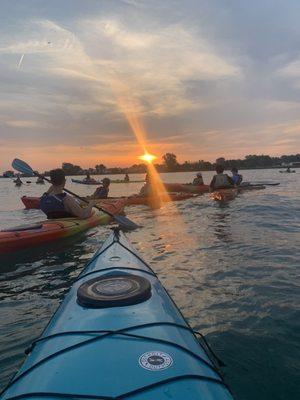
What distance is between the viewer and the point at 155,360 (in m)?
2.59

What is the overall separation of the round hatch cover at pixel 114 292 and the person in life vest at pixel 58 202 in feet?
17.7

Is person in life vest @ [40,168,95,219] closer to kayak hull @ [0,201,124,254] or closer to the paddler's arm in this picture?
the paddler's arm

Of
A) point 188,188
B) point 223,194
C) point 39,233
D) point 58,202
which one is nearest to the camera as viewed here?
point 39,233

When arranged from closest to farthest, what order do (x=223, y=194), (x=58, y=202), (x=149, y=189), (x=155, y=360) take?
(x=155, y=360), (x=58, y=202), (x=223, y=194), (x=149, y=189)

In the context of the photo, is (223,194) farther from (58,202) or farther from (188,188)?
(58,202)

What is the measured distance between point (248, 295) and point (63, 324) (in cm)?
378

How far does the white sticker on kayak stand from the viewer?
250cm

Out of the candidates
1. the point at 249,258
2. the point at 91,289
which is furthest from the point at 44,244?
the point at 91,289

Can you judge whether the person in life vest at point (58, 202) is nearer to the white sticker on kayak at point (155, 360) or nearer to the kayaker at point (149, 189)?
the white sticker on kayak at point (155, 360)

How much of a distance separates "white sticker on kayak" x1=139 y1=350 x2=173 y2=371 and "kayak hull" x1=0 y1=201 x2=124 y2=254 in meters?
7.14

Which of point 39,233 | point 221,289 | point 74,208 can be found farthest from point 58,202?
point 221,289

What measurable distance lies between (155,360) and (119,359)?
25 centimetres

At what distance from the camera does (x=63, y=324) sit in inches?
131

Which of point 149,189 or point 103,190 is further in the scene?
point 149,189
